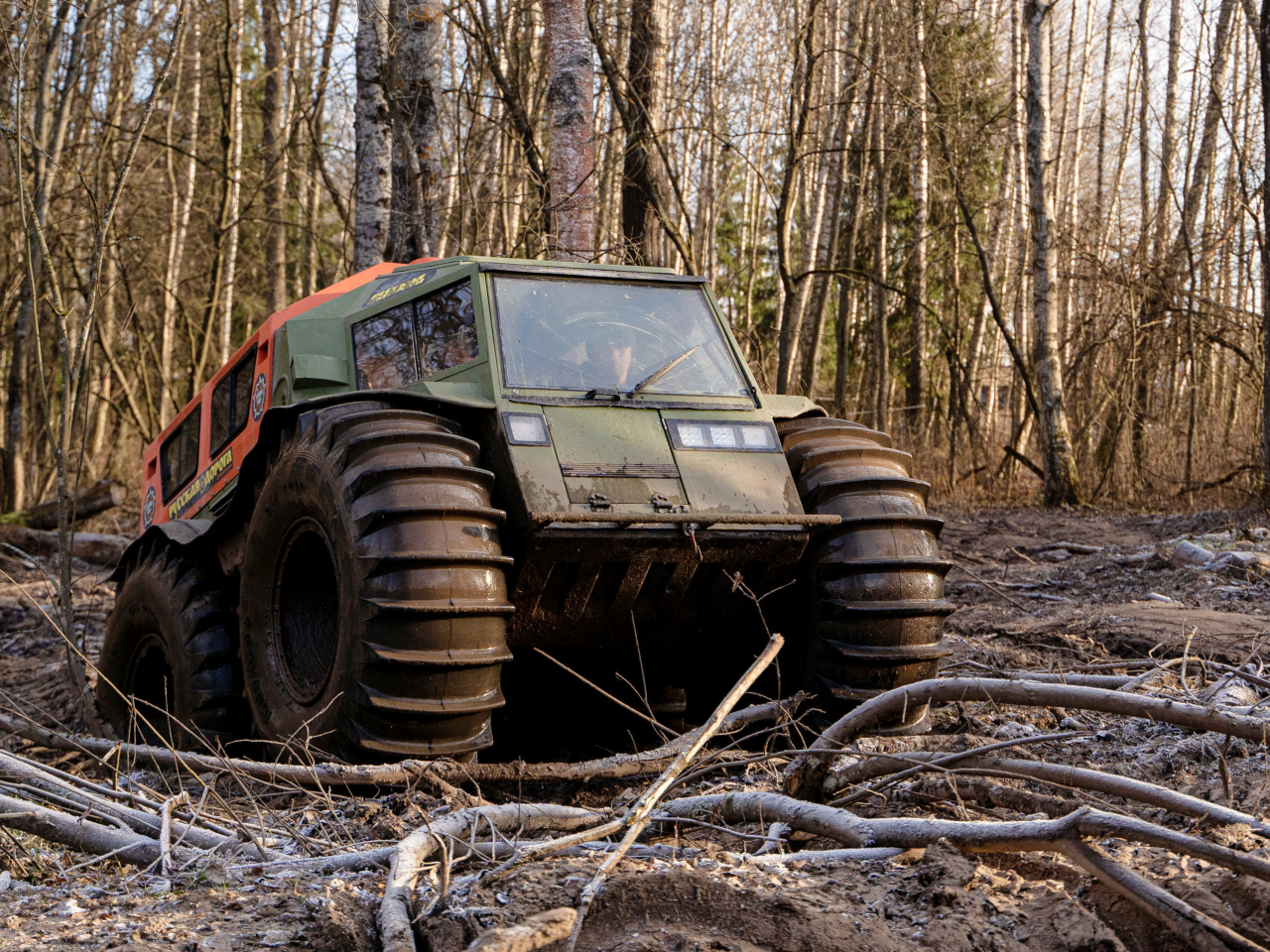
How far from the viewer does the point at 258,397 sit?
224 inches

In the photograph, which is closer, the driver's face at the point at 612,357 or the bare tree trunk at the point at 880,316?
the driver's face at the point at 612,357

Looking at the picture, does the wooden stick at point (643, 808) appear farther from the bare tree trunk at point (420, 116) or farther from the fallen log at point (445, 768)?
the bare tree trunk at point (420, 116)

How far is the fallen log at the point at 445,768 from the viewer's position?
3.56m

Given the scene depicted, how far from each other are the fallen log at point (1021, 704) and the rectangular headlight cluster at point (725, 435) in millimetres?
1353

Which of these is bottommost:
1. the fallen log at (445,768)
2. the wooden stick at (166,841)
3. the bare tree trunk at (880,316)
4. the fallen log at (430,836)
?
the fallen log at (445,768)

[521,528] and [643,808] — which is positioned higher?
[521,528]

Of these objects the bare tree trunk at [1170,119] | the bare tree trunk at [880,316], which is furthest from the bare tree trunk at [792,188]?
the bare tree trunk at [1170,119]

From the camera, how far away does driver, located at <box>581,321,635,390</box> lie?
464 cm

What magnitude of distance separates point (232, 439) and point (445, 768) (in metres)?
3.11

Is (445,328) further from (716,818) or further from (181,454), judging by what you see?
(181,454)

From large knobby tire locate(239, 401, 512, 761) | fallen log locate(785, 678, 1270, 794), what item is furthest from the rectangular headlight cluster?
fallen log locate(785, 678, 1270, 794)

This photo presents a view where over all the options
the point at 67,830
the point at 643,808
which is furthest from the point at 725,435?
the point at 67,830

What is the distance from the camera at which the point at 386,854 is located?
108 inches

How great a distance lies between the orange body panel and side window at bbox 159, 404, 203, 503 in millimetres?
34
